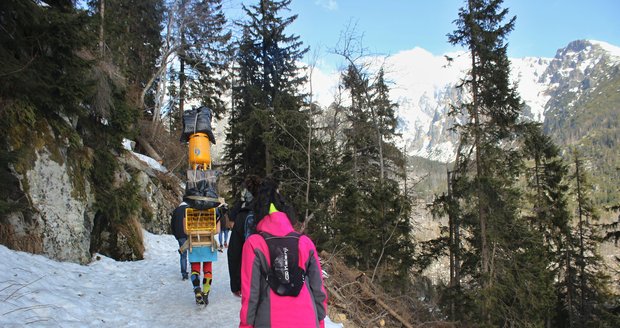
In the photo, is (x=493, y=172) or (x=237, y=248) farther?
(x=493, y=172)

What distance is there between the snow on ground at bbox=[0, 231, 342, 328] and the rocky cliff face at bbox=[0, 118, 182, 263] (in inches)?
13.5

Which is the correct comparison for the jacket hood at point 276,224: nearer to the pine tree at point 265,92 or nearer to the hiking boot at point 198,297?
the hiking boot at point 198,297

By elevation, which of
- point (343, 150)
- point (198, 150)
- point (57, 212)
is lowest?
point (57, 212)

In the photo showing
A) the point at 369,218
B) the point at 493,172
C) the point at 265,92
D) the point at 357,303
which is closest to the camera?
the point at 357,303

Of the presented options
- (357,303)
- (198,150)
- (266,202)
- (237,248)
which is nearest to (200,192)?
(198,150)

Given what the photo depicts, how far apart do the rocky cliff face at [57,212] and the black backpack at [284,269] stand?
5352 mm

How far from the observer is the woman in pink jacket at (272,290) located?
2.77m

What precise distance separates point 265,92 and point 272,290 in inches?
759

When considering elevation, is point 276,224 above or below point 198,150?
below

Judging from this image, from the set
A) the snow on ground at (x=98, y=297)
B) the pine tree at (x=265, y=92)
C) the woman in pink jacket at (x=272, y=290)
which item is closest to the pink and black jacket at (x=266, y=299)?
the woman in pink jacket at (x=272, y=290)

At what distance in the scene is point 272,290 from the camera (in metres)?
2.81

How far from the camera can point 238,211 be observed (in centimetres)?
404

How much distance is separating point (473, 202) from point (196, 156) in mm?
12550

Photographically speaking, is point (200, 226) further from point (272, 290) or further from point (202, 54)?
point (202, 54)
